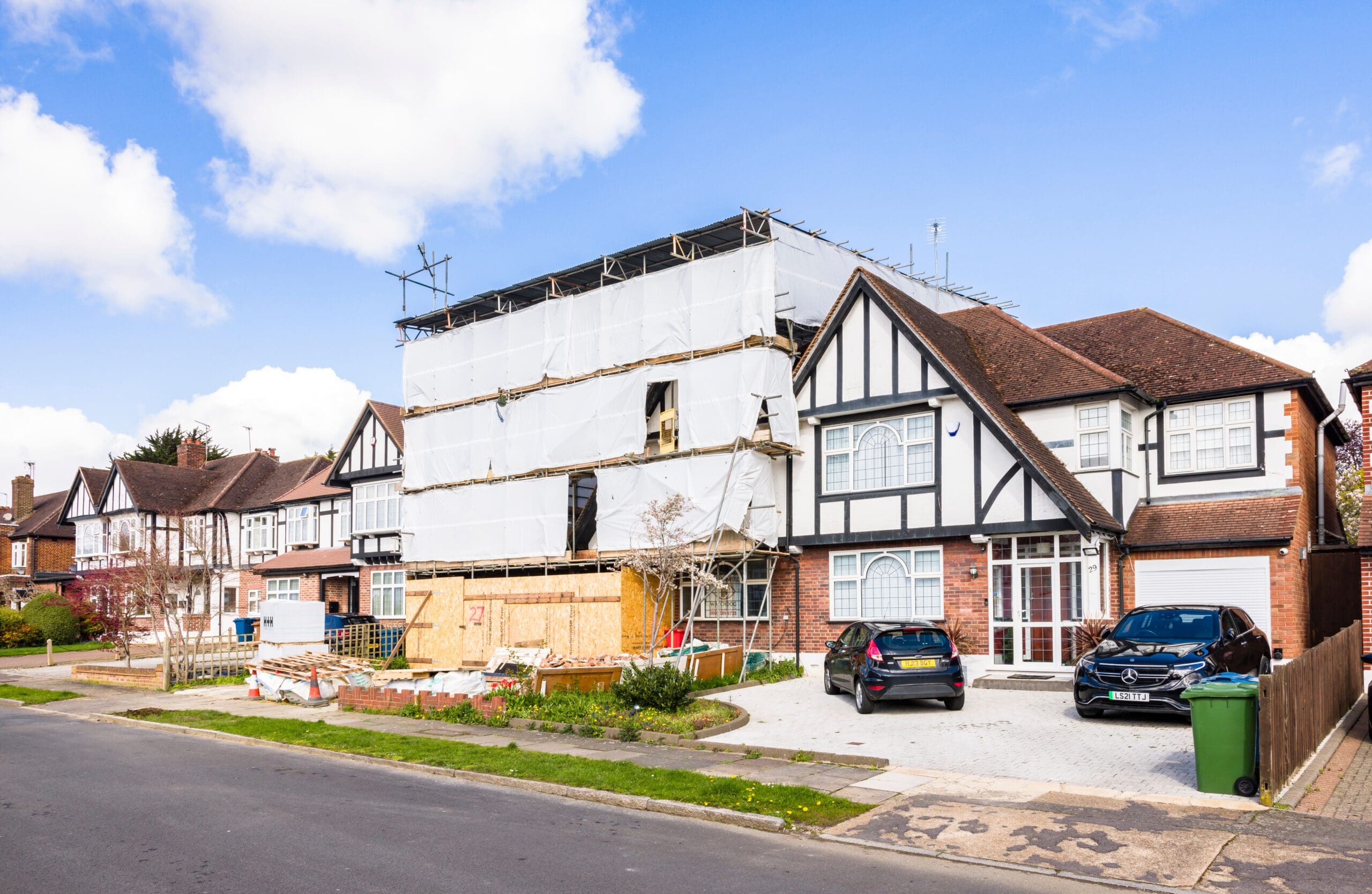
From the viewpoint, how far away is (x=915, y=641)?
1688cm

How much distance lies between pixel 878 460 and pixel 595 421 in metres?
9.06

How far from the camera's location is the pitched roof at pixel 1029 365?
21422 millimetres

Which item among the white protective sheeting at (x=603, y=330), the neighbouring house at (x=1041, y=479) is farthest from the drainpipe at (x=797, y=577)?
the white protective sheeting at (x=603, y=330)

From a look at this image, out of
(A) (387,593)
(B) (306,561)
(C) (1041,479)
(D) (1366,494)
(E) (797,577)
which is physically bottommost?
(A) (387,593)

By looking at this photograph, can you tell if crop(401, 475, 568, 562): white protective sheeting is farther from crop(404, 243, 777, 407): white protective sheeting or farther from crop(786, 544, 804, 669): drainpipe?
crop(786, 544, 804, 669): drainpipe

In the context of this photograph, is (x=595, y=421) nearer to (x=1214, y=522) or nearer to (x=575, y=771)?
(x=1214, y=522)

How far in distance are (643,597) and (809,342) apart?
7.77 m

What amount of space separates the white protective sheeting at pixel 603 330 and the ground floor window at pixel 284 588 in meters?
13.2

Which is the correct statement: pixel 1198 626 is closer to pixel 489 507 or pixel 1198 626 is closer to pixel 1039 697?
pixel 1039 697

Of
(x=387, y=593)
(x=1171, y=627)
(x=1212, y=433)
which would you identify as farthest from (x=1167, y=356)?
(x=387, y=593)

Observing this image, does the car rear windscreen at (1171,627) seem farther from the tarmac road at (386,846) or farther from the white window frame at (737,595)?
the white window frame at (737,595)

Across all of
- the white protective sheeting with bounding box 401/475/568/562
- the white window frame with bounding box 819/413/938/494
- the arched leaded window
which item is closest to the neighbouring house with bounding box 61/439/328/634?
the white protective sheeting with bounding box 401/475/568/562

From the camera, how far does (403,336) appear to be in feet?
120

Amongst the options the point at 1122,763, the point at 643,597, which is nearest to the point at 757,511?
the point at 643,597
